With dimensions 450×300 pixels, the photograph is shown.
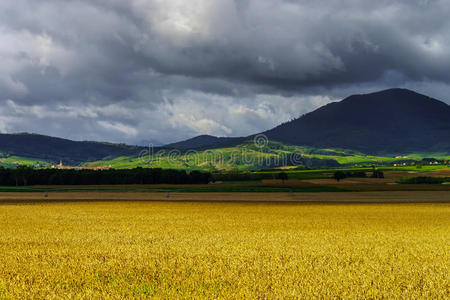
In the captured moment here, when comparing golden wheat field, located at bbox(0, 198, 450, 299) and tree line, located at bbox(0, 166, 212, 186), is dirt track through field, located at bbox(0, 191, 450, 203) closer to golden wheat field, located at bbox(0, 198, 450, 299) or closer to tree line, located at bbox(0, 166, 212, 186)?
tree line, located at bbox(0, 166, 212, 186)

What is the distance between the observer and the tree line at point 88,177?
4843 inches

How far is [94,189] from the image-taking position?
10444cm

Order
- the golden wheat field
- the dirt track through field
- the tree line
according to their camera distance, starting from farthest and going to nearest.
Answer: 1. the tree line
2. the dirt track through field
3. the golden wheat field

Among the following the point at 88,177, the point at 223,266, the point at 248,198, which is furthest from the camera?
the point at 88,177

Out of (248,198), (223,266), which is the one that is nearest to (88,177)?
(248,198)

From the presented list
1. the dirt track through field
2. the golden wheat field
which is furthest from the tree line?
the golden wheat field

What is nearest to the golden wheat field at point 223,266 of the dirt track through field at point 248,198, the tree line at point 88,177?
the dirt track through field at point 248,198

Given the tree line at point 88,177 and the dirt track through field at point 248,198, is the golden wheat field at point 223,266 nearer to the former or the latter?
the dirt track through field at point 248,198

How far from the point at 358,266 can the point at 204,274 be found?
7258 millimetres

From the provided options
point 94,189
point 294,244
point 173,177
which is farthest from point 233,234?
point 173,177

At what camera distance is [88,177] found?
405ft

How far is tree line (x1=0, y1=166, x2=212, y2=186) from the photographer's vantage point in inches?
4843

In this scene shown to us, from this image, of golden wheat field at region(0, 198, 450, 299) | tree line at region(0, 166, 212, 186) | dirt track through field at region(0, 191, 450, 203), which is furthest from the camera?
tree line at region(0, 166, 212, 186)

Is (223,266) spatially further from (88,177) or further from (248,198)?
(88,177)
